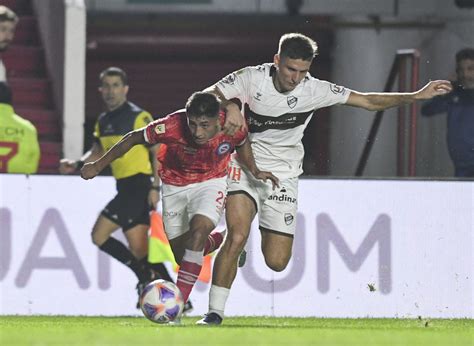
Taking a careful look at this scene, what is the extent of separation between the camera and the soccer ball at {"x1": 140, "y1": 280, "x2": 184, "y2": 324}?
9.55m

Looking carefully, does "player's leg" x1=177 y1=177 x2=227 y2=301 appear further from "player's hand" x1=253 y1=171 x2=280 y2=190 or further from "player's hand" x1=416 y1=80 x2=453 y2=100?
"player's hand" x1=416 y1=80 x2=453 y2=100

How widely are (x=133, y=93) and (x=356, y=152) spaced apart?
10.7 feet

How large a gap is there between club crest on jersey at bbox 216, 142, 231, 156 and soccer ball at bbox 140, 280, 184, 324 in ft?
4.13

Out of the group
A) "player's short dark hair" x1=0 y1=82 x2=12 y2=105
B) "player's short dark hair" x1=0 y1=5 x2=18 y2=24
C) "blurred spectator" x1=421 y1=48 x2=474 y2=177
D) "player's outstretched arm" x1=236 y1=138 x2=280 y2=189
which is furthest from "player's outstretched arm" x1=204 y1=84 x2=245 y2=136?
"player's short dark hair" x1=0 y1=5 x2=18 y2=24

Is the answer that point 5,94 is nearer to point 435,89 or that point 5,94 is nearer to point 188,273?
point 188,273

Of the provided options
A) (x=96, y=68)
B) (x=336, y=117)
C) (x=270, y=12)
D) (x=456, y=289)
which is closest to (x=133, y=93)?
(x=96, y=68)

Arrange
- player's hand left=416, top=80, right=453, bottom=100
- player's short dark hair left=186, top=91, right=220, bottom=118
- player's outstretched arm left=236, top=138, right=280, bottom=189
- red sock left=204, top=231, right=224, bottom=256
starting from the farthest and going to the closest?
red sock left=204, top=231, right=224, bottom=256
player's outstretched arm left=236, top=138, right=280, bottom=189
player's hand left=416, top=80, right=453, bottom=100
player's short dark hair left=186, top=91, right=220, bottom=118

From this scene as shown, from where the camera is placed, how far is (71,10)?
13.6 m

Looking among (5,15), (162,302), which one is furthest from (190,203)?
(5,15)

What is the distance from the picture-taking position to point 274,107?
10.8m

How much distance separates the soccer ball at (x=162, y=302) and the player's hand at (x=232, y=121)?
1158 millimetres

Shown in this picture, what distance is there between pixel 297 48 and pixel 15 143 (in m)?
3.69

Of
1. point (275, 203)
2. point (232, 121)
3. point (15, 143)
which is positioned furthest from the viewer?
point (15, 143)

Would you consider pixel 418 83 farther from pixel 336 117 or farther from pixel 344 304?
pixel 344 304
